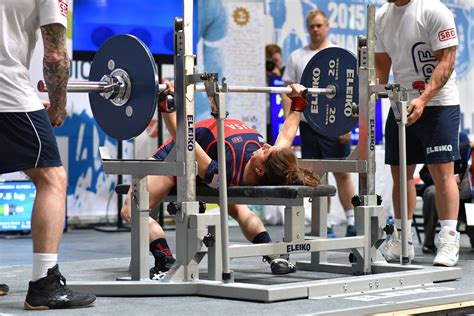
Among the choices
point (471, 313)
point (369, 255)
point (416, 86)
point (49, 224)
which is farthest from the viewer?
point (416, 86)

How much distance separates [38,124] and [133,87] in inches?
26.4

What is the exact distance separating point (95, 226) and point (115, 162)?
414 centimetres

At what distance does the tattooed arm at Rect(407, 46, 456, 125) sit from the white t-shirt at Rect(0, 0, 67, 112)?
7.20 ft

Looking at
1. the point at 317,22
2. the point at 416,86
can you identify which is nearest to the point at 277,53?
the point at 317,22

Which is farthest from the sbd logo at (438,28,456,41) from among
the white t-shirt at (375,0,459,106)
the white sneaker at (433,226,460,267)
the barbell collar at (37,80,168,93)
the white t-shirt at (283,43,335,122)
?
the white t-shirt at (283,43,335,122)

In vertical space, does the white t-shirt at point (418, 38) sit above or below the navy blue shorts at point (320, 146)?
above

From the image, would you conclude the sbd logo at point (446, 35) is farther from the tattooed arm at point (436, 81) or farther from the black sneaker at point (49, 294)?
the black sneaker at point (49, 294)

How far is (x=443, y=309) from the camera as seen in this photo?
3.89 m

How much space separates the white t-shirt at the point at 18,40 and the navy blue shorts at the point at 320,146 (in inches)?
148

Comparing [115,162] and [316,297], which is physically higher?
[115,162]

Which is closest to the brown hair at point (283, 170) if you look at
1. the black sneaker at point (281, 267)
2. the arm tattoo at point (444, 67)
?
the black sneaker at point (281, 267)

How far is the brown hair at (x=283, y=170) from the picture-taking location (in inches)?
180

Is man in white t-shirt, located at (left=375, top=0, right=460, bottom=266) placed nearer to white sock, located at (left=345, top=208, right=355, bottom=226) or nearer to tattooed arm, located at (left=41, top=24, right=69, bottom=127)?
white sock, located at (left=345, top=208, right=355, bottom=226)

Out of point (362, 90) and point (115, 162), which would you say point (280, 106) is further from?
point (115, 162)
